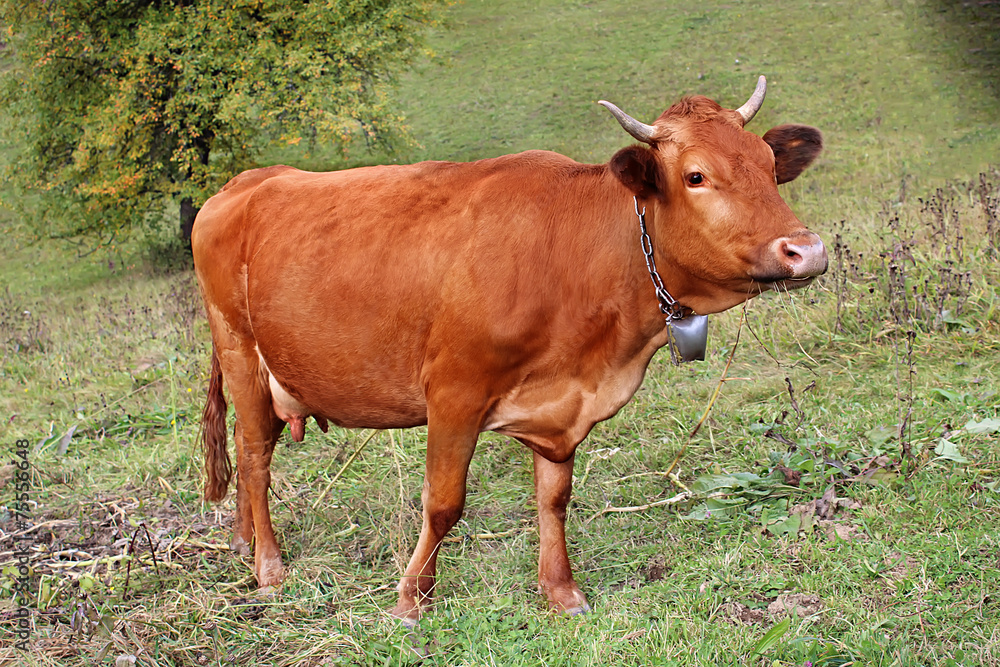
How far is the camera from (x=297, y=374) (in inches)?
173

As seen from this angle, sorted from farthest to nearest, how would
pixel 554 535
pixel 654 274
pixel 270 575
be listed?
pixel 270 575 → pixel 554 535 → pixel 654 274

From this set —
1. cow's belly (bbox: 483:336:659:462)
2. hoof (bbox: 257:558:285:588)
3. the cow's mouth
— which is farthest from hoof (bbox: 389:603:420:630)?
the cow's mouth

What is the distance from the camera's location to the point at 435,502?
13.1 ft

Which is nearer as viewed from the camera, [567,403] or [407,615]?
[567,403]

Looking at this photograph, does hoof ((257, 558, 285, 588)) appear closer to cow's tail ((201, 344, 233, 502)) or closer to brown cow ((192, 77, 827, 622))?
brown cow ((192, 77, 827, 622))

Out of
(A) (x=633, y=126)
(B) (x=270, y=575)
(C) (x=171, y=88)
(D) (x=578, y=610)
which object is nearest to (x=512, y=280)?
(A) (x=633, y=126)

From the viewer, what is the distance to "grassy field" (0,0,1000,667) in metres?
3.66

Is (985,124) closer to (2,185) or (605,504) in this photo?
(605,504)

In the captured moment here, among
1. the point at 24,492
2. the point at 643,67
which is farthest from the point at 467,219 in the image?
the point at 643,67

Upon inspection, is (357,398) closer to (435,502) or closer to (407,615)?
(435,502)

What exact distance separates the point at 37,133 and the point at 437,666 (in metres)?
15.3

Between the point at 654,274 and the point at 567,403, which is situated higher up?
the point at 654,274

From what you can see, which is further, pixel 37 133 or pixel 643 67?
pixel 643 67

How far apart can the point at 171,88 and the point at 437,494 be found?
45.0ft
